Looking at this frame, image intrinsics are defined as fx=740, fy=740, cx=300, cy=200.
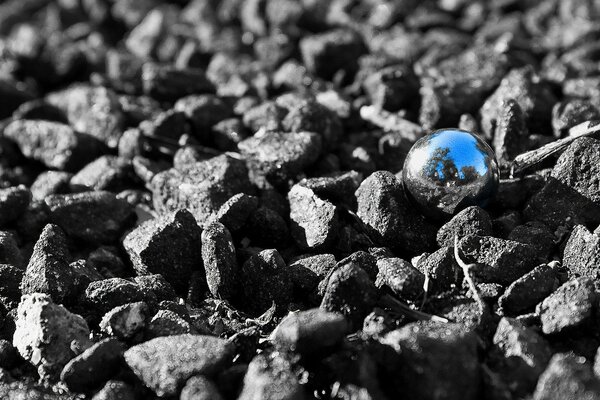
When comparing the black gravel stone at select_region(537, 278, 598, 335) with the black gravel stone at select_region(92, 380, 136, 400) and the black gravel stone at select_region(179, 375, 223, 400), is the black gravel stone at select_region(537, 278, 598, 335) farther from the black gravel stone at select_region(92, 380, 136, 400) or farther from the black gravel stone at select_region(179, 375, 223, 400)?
the black gravel stone at select_region(92, 380, 136, 400)

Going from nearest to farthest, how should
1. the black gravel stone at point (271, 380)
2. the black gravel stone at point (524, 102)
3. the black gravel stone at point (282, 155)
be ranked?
the black gravel stone at point (271, 380) → the black gravel stone at point (282, 155) → the black gravel stone at point (524, 102)

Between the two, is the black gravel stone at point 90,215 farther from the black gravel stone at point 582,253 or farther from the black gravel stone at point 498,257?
the black gravel stone at point 582,253

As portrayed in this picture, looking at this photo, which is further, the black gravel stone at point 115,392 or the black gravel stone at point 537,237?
the black gravel stone at point 537,237

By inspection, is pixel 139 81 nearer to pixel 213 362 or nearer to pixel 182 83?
pixel 182 83

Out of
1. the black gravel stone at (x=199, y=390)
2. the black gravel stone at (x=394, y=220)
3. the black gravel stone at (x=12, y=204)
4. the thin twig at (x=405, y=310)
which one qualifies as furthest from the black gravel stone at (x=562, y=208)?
the black gravel stone at (x=12, y=204)

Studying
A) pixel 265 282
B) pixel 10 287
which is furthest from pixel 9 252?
pixel 265 282

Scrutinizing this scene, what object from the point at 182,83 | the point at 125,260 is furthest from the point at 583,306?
the point at 182,83

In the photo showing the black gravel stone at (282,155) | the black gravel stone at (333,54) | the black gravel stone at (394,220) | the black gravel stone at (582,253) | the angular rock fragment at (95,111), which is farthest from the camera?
the black gravel stone at (333,54)
